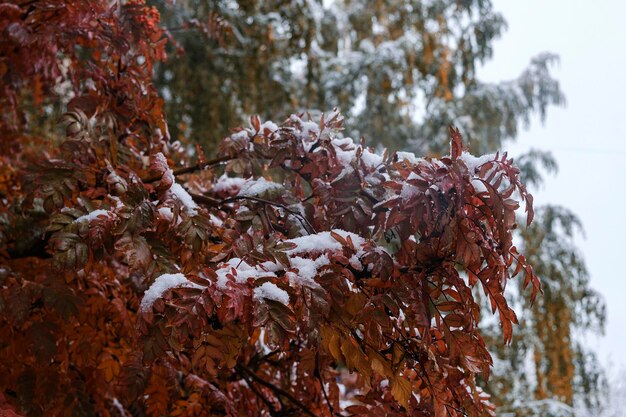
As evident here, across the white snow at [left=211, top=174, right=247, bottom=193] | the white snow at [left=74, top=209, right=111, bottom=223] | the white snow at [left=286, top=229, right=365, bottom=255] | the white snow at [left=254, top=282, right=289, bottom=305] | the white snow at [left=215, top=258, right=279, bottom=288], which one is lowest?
the white snow at [left=254, top=282, right=289, bottom=305]

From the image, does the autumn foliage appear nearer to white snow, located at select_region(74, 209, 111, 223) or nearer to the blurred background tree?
white snow, located at select_region(74, 209, 111, 223)

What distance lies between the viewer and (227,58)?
16.0 ft

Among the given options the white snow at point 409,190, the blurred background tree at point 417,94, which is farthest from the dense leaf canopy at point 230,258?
the blurred background tree at point 417,94

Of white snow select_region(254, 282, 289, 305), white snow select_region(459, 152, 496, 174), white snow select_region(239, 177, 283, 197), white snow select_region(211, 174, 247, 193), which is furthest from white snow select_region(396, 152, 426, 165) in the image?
white snow select_region(211, 174, 247, 193)

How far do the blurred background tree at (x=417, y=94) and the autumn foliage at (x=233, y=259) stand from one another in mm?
2494

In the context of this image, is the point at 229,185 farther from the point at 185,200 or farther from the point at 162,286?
the point at 162,286

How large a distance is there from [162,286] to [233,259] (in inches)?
6.7

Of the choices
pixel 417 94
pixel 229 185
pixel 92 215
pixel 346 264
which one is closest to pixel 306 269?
pixel 346 264

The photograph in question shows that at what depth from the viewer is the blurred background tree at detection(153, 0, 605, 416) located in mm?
4805

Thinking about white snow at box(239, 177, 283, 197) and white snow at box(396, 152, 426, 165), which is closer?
white snow at box(396, 152, 426, 165)

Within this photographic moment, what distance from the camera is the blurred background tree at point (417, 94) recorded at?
4805 mm

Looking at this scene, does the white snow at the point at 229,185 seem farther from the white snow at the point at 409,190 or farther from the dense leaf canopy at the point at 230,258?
the white snow at the point at 409,190

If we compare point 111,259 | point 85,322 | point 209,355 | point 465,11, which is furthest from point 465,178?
point 465,11

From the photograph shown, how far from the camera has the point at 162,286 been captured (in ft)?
4.34
